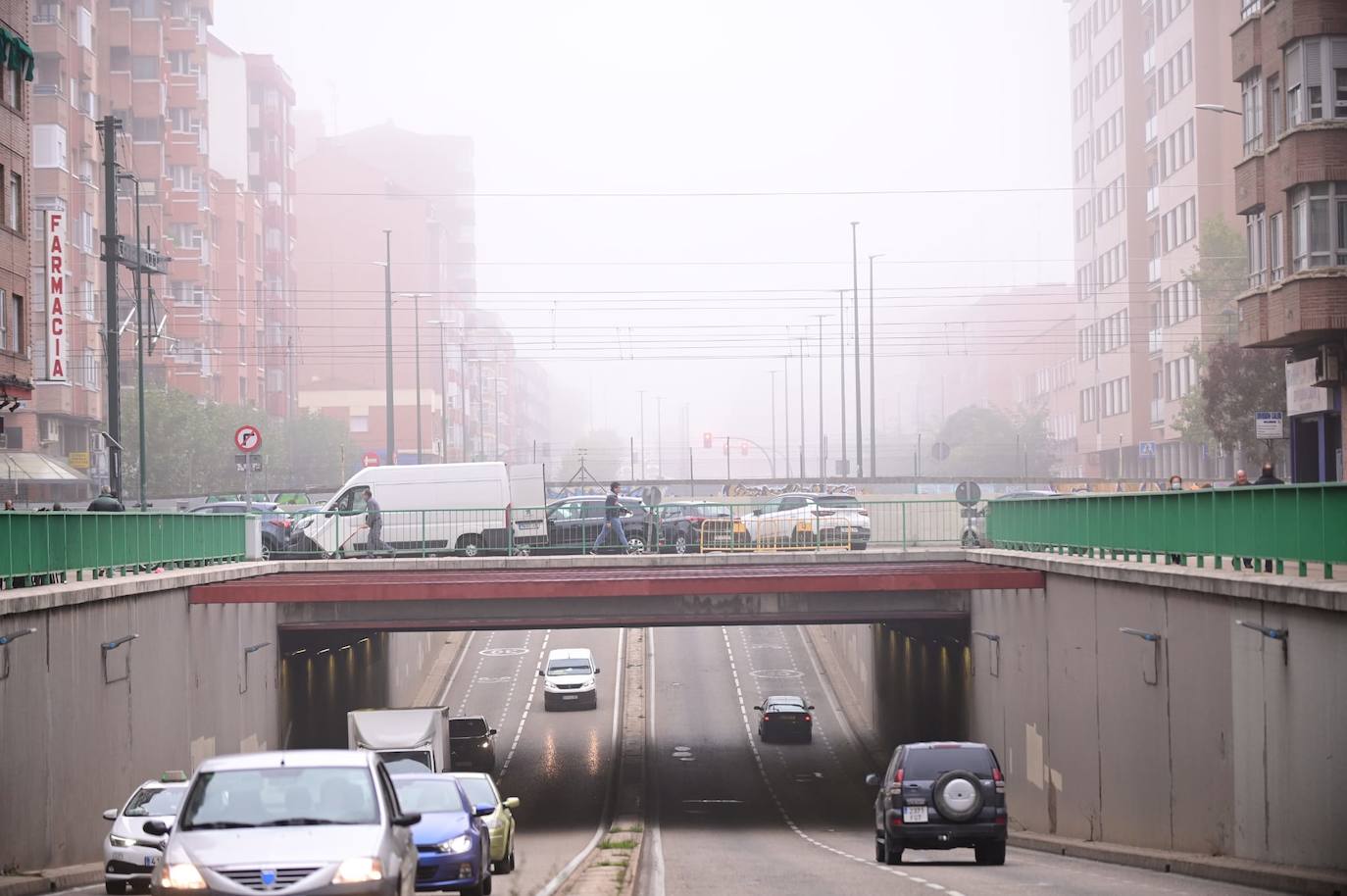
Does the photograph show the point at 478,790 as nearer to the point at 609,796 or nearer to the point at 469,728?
the point at 609,796

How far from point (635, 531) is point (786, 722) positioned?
17.6 metres

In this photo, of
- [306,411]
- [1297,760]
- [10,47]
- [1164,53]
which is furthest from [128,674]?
[306,411]

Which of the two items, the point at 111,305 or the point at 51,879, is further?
the point at 111,305

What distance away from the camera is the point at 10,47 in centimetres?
Result: 3903

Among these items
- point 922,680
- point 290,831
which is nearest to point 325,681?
point 922,680

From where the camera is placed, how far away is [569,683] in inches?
2454

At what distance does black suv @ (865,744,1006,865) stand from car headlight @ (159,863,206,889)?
12834 mm

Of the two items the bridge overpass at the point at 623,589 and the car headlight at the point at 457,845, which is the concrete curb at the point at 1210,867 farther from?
the car headlight at the point at 457,845

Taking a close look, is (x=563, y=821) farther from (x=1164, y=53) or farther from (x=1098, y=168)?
(x=1098, y=168)

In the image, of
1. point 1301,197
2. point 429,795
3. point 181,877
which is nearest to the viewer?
point 181,877

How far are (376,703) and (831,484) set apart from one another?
34.2 meters

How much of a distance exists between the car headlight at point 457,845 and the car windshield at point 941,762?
7321mm

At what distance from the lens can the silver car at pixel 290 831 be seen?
10.5m

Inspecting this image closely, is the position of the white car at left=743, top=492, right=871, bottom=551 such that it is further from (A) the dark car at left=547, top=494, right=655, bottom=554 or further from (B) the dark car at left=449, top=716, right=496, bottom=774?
(B) the dark car at left=449, top=716, right=496, bottom=774
